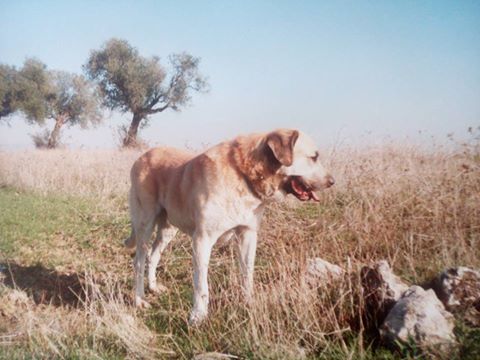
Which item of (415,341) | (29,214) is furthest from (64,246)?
(415,341)

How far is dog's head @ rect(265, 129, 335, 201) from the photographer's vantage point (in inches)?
145

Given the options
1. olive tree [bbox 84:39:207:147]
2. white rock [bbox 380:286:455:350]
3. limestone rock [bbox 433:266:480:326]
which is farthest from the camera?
olive tree [bbox 84:39:207:147]

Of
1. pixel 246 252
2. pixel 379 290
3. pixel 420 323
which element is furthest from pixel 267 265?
pixel 420 323

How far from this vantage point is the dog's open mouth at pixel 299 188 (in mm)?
3842

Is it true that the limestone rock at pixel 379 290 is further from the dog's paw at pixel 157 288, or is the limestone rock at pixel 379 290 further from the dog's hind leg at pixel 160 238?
the dog's hind leg at pixel 160 238

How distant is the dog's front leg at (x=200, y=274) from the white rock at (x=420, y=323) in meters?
1.56

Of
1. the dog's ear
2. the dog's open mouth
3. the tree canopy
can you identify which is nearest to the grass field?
the dog's open mouth

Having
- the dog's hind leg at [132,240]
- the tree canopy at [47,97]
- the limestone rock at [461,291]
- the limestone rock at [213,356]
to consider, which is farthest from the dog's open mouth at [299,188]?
the tree canopy at [47,97]

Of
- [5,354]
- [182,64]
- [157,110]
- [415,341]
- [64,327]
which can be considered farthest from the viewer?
[157,110]

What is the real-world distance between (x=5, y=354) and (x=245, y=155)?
8.27 feet

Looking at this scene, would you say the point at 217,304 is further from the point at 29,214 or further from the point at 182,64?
the point at 182,64

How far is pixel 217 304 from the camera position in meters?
3.66

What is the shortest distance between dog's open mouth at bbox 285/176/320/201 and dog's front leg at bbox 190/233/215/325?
2.97 ft

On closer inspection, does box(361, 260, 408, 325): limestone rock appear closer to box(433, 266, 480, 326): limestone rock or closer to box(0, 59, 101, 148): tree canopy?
box(433, 266, 480, 326): limestone rock
